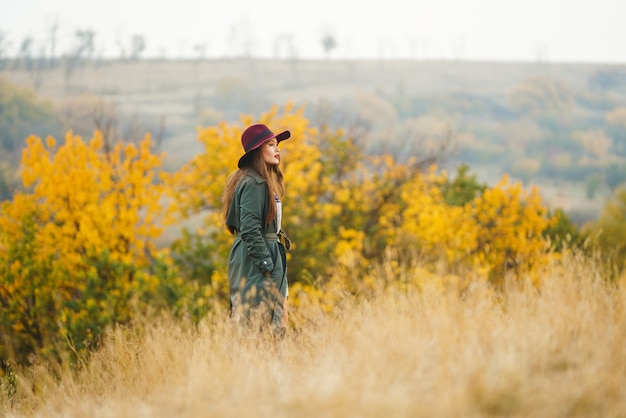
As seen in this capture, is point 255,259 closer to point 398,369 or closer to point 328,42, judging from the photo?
point 398,369

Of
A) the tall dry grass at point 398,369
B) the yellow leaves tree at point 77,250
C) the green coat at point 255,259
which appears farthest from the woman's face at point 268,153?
the yellow leaves tree at point 77,250

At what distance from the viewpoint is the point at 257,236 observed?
4.05 m

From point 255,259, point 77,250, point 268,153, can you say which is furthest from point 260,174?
point 77,250

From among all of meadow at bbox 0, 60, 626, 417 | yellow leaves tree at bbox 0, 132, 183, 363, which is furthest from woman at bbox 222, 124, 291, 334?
yellow leaves tree at bbox 0, 132, 183, 363

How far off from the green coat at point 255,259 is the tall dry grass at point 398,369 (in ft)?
0.77

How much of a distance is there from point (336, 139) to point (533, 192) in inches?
289

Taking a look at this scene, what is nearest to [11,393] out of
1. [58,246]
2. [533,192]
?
[58,246]

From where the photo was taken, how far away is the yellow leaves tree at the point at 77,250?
11062 mm

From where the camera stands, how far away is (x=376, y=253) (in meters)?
16.5

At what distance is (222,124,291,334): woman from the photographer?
4062 mm

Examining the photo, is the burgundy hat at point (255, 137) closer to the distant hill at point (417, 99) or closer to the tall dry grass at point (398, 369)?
the tall dry grass at point (398, 369)

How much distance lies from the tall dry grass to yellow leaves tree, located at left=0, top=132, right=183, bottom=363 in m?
4.26

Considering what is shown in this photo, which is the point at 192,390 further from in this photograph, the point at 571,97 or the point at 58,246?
the point at 571,97

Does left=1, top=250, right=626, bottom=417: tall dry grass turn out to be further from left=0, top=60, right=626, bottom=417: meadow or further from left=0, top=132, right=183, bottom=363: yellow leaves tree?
left=0, top=132, right=183, bottom=363: yellow leaves tree
